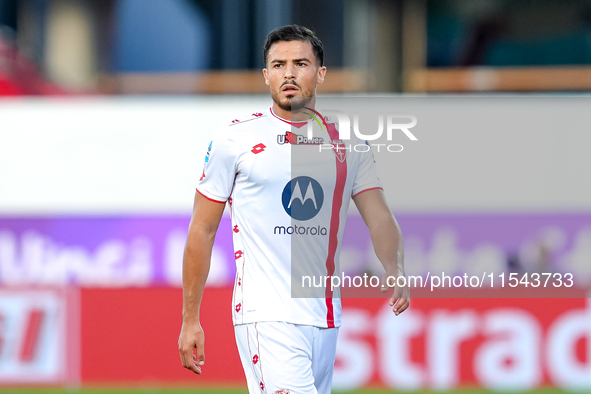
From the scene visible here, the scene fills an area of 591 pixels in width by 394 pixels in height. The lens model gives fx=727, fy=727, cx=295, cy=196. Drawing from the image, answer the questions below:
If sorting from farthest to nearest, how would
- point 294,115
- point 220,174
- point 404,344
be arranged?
point 404,344
point 294,115
point 220,174

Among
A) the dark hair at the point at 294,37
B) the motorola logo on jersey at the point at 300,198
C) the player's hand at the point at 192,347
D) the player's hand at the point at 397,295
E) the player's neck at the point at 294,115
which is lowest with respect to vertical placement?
the player's hand at the point at 192,347

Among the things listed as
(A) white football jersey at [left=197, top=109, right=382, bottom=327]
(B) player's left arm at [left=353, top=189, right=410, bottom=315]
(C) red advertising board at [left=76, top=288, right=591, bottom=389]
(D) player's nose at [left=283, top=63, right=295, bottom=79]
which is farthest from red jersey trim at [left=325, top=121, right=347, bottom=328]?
(C) red advertising board at [left=76, top=288, right=591, bottom=389]

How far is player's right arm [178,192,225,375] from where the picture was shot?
2.54 meters

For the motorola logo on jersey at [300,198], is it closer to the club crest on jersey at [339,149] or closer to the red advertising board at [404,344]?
the club crest on jersey at [339,149]

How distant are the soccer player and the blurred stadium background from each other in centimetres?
351

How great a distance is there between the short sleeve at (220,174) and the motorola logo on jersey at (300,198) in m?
0.21

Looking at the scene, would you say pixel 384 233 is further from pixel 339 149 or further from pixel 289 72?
pixel 289 72

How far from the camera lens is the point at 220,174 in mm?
2639

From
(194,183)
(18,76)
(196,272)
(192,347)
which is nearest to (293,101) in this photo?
(196,272)

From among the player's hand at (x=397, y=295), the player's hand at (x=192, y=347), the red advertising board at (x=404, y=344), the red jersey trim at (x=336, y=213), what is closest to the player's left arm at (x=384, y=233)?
the player's hand at (x=397, y=295)

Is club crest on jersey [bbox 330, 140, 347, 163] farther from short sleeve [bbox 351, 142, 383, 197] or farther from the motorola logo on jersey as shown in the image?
the motorola logo on jersey

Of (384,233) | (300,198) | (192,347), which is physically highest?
(300,198)

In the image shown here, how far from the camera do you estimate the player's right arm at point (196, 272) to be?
8.34 feet

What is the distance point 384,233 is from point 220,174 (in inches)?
25.7
